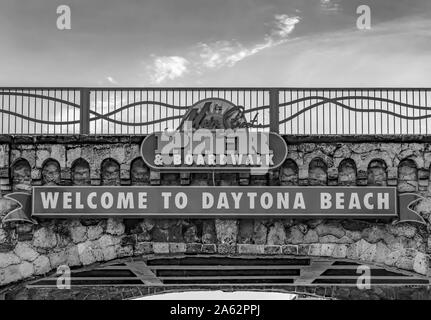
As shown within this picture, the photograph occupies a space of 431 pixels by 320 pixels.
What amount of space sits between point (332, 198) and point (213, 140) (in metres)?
2.27

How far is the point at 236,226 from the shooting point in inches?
464

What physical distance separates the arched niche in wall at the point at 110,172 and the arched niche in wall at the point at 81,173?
27 cm

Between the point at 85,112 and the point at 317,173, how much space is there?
4210 mm

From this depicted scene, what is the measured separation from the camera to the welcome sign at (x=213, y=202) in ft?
38.2

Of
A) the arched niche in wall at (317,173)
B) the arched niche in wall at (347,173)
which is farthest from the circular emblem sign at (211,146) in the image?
the arched niche in wall at (347,173)

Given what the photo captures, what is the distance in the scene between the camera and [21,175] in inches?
469

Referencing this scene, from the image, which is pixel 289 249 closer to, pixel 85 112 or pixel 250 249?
pixel 250 249

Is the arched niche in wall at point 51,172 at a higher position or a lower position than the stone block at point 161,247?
higher

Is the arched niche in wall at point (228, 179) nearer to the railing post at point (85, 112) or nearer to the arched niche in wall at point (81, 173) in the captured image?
the arched niche in wall at point (81, 173)

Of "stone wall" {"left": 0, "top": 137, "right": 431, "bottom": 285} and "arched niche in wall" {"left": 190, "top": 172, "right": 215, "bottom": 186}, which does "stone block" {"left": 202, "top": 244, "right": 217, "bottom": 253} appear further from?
"arched niche in wall" {"left": 190, "top": 172, "right": 215, "bottom": 186}

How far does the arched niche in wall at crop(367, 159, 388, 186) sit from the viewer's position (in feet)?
39.0

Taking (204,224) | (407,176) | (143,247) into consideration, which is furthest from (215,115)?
(407,176)
